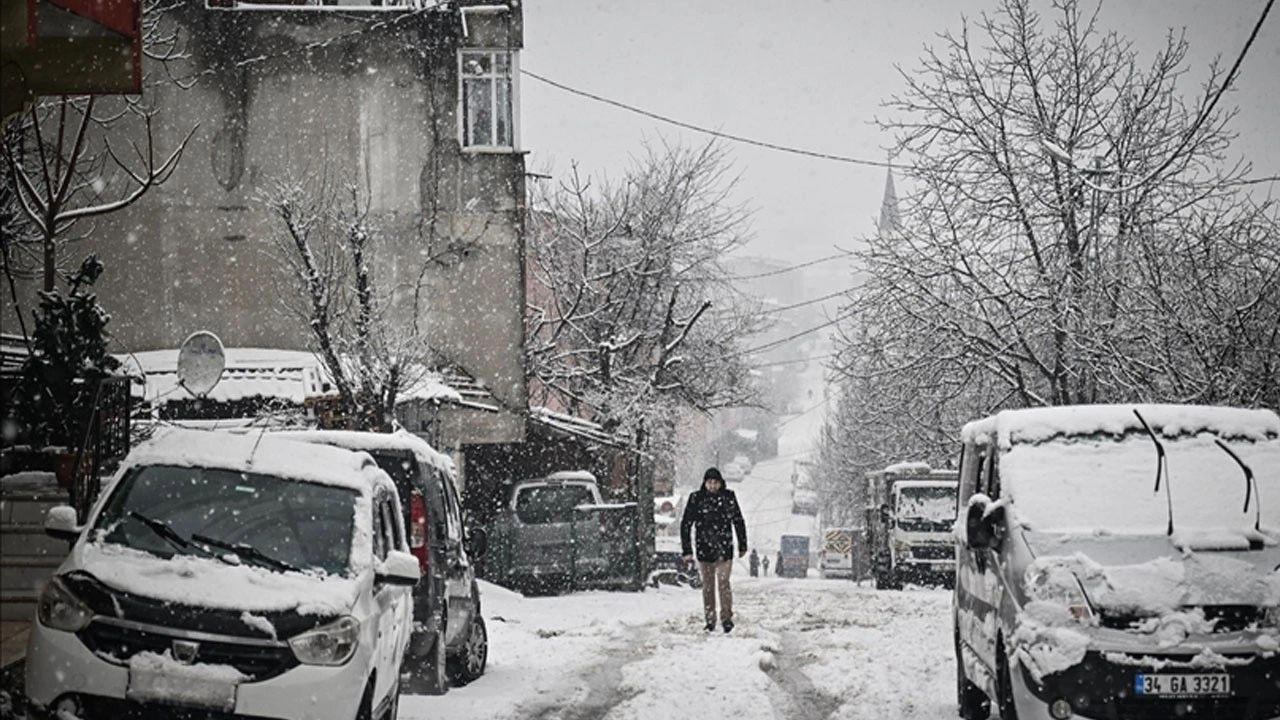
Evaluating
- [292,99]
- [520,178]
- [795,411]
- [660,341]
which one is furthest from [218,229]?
[795,411]

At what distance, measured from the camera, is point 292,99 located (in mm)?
28656

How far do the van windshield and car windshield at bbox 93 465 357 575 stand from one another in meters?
4.08

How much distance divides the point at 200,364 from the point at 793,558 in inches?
2601

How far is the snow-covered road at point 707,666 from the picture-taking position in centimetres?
1052

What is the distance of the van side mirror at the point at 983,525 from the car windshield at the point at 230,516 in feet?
12.3

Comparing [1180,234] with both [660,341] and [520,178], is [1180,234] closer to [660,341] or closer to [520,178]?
[520,178]

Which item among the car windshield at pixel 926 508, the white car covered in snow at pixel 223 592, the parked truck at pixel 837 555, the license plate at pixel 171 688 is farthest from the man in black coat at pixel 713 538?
the parked truck at pixel 837 555

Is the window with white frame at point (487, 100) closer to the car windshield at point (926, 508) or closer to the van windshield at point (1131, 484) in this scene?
the car windshield at point (926, 508)

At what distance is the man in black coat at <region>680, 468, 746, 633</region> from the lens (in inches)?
661

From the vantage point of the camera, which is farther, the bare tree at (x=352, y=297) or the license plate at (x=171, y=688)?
the bare tree at (x=352, y=297)

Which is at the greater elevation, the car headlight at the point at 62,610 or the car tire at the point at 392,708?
the car headlight at the point at 62,610

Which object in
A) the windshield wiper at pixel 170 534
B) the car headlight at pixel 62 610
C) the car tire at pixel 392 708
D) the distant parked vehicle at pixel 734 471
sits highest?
the windshield wiper at pixel 170 534

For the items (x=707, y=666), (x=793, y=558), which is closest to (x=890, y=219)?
(x=707, y=666)

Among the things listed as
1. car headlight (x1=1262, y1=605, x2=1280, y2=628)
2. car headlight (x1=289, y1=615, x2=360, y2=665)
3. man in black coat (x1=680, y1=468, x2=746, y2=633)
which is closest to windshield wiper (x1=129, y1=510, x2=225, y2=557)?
car headlight (x1=289, y1=615, x2=360, y2=665)
